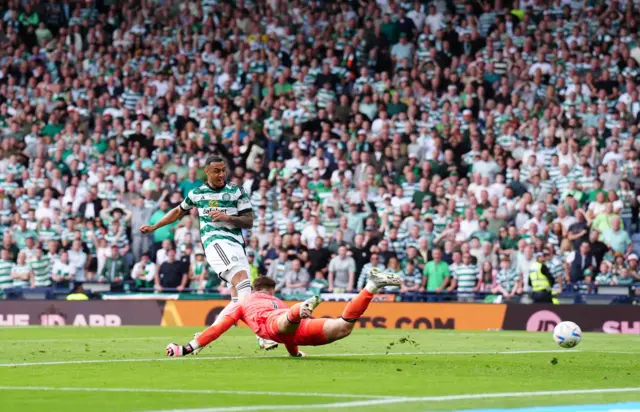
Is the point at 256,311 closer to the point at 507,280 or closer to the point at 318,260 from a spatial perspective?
the point at 507,280

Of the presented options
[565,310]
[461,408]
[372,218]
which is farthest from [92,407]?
[372,218]

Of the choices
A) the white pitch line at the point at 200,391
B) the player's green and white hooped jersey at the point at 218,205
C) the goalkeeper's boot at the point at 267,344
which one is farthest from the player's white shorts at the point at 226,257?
the white pitch line at the point at 200,391

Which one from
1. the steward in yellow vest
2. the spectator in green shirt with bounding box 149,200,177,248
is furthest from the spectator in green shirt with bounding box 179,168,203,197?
the steward in yellow vest

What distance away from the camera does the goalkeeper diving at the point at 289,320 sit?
39.3 ft

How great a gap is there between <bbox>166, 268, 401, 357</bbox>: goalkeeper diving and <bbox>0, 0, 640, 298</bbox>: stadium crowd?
39.1 ft

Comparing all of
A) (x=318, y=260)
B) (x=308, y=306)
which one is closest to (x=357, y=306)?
(x=308, y=306)

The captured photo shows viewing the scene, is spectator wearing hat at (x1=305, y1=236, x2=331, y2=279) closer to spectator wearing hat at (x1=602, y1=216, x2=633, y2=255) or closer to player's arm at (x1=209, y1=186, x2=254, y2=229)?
spectator wearing hat at (x1=602, y1=216, x2=633, y2=255)

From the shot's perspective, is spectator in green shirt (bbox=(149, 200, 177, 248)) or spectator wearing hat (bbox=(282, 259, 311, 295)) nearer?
spectator wearing hat (bbox=(282, 259, 311, 295))

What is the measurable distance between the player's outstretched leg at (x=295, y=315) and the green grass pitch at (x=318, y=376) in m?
0.36

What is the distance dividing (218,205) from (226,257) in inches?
24.9

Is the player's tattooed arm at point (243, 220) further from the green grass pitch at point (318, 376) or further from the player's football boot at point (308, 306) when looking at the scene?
the player's football boot at point (308, 306)

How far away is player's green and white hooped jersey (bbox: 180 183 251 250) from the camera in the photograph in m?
14.7

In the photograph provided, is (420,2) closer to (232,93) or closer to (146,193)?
(232,93)

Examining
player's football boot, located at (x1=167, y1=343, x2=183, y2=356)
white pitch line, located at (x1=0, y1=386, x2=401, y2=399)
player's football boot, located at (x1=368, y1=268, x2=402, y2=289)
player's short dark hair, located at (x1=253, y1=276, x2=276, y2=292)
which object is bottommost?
player's football boot, located at (x1=167, y1=343, x2=183, y2=356)
